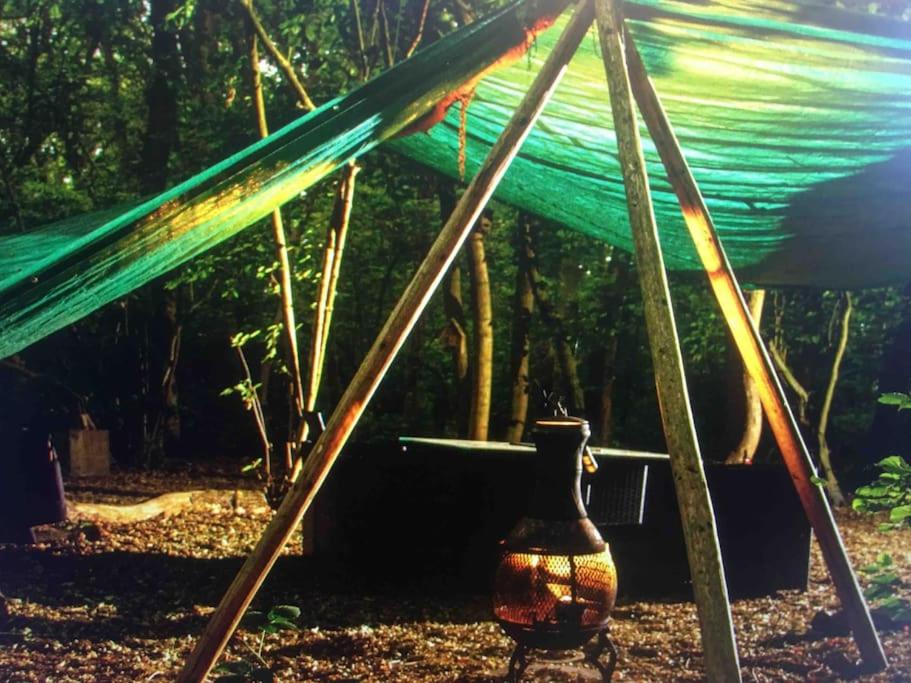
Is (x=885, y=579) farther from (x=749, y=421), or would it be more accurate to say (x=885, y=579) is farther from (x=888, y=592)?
(x=749, y=421)

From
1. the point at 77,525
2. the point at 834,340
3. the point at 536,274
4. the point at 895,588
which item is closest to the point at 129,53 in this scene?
the point at 536,274

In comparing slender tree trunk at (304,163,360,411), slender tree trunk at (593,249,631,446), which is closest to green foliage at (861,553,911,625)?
slender tree trunk at (304,163,360,411)

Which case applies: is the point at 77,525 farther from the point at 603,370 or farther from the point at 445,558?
the point at 603,370

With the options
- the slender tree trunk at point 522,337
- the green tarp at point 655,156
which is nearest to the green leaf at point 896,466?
the green tarp at point 655,156

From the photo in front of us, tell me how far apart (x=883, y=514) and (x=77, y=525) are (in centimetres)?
633

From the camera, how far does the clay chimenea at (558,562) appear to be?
8.98ft

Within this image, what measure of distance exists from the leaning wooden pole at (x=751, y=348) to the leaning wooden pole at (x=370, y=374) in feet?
1.26

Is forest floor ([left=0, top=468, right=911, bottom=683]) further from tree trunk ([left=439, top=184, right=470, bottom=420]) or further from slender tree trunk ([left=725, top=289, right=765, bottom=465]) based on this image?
tree trunk ([left=439, top=184, right=470, bottom=420])

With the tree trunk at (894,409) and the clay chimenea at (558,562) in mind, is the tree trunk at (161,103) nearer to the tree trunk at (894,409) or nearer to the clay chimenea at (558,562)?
the tree trunk at (894,409)

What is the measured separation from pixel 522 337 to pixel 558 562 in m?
4.71

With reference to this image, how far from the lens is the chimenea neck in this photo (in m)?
2.77

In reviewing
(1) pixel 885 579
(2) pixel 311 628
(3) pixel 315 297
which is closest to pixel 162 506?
(3) pixel 315 297

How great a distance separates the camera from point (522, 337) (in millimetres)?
7379

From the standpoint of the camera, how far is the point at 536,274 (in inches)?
301
